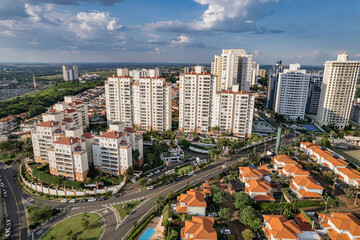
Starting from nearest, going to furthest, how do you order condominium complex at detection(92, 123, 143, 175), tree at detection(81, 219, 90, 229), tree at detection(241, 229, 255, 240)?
tree at detection(241, 229, 255, 240) < tree at detection(81, 219, 90, 229) < condominium complex at detection(92, 123, 143, 175)

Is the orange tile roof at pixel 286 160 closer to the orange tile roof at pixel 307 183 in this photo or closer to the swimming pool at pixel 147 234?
the orange tile roof at pixel 307 183

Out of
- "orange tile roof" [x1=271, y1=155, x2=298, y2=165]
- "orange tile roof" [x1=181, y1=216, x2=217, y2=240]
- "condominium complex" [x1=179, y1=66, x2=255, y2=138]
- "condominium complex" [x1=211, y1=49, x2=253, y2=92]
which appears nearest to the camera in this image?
"orange tile roof" [x1=181, y1=216, x2=217, y2=240]

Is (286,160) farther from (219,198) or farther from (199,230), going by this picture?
(199,230)

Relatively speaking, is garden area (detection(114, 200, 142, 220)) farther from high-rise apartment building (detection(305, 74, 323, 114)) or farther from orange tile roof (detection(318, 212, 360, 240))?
high-rise apartment building (detection(305, 74, 323, 114))

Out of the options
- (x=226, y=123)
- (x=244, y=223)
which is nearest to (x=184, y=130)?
(x=226, y=123)

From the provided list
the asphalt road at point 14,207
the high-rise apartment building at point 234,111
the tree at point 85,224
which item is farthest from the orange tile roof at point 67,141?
the high-rise apartment building at point 234,111

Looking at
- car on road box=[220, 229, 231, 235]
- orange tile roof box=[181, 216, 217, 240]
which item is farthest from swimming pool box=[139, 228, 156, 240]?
car on road box=[220, 229, 231, 235]

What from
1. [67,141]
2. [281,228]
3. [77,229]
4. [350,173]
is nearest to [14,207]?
[67,141]
